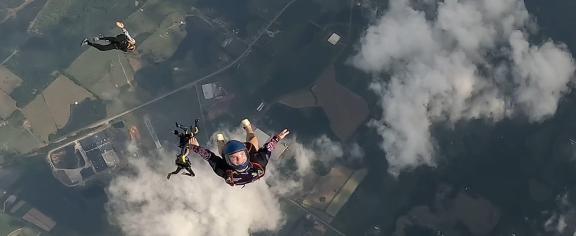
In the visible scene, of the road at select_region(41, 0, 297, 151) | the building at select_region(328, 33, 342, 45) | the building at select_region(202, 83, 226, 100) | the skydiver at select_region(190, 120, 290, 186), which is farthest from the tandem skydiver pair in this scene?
the building at select_region(328, 33, 342, 45)

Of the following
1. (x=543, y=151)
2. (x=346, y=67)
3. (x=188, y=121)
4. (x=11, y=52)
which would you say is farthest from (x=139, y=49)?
(x=543, y=151)

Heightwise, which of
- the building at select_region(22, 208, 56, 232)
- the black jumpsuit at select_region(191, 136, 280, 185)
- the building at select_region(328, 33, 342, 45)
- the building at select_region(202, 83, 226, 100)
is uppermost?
the building at select_region(328, 33, 342, 45)

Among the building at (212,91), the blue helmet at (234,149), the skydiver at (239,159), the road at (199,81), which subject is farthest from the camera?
the building at (212,91)

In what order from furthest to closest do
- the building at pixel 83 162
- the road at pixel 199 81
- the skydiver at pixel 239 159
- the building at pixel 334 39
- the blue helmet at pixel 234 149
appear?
the building at pixel 334 39
the road at pixel 199 81
the building at pixel 83 162
the skydiver at pixel 239 159
the blue helmet at pixel 234 149

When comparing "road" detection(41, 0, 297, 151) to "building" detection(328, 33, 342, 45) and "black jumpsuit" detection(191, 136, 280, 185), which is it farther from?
"black jumpsuit" detection(191, 136, 280, 185)

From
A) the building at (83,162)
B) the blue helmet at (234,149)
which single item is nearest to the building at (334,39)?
the building at (83,162)

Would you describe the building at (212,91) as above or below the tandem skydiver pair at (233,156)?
above

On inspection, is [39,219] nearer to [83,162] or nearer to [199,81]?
[83,162]

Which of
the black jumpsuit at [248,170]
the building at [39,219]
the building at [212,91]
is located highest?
the building at [212,91]

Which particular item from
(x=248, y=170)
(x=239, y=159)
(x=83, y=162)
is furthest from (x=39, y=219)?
(x=239, y=159)

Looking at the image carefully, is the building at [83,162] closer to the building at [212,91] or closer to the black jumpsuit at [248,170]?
the building at [212,91]
